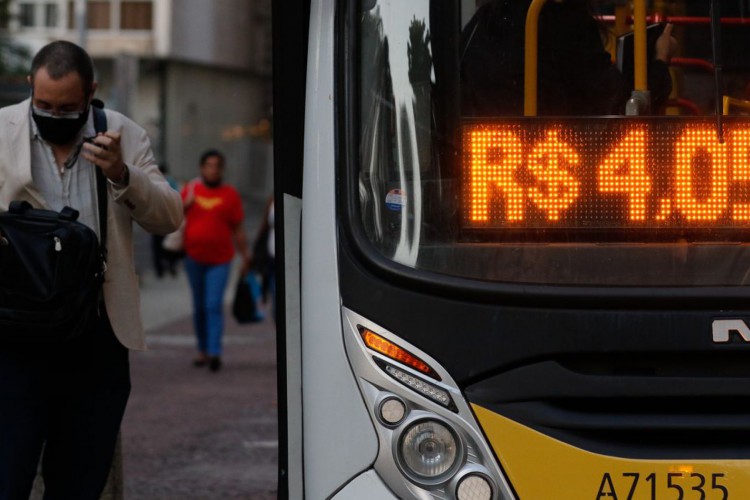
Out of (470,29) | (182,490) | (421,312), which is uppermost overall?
(470,29)

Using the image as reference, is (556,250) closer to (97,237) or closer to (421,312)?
(421,312)

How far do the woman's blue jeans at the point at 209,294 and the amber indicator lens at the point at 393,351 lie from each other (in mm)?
8309

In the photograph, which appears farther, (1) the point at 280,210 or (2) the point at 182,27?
(2) the point at 182,27

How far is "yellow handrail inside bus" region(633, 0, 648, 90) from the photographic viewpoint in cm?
402

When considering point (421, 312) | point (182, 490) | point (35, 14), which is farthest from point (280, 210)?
point (35, 14)

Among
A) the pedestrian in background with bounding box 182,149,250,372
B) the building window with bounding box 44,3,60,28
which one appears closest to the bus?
the pedestrian in background with bounding box 182,149,250,372

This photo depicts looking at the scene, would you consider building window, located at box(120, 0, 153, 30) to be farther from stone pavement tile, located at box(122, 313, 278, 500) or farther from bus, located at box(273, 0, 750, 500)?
bus, located at box(273, 0, 750, 500)

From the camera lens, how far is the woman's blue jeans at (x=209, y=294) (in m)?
12.0

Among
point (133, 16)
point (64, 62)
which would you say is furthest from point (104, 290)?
point (133, 16)

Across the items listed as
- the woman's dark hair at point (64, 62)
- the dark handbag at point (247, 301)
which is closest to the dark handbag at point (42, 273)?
the woman's dark hair at point (64, 62)

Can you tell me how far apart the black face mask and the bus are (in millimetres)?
703

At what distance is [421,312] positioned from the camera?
3734mm

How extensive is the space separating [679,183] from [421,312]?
0.78m

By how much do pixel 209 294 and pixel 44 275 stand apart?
302 inches
